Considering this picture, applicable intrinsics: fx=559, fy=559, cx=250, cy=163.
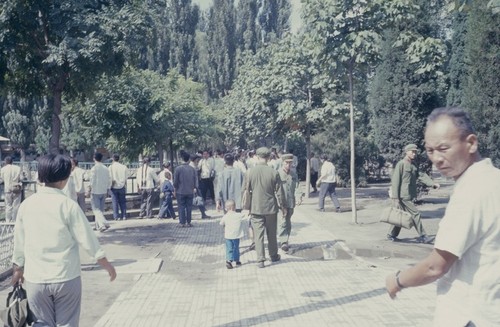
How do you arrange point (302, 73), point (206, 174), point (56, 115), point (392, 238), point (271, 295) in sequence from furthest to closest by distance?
point (302, 73) < point (206, 174) < point (56, 115) < point (392, 238) < point (271, 295)

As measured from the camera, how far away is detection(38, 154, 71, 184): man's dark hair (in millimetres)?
4438

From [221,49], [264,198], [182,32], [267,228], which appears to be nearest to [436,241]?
[264,198]

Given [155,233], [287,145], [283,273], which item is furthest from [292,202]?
[287,145]

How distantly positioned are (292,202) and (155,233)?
4.12 meters

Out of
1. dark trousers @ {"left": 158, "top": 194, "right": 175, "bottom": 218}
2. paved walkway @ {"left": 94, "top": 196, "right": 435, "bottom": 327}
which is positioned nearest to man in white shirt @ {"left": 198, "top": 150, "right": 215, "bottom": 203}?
dark trousers @ {"left": 158, "top": 194, "right": 175, "bottom": 218}

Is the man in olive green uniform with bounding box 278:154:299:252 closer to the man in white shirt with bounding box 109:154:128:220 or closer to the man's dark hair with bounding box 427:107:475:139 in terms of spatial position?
the man in white shirt with bounding box 109:154:128:220

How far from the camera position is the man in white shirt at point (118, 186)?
15.6m

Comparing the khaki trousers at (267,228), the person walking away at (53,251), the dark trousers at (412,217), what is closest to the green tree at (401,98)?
the dark trousers at (412,217)

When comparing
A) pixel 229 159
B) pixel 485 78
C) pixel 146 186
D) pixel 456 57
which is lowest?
pixel 146 186

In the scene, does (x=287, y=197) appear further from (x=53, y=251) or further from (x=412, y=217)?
(x=53, y=251)

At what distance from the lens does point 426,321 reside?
612 cm

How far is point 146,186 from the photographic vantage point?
16312 millimetres

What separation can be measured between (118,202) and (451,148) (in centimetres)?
1401

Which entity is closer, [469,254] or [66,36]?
[469,254]
